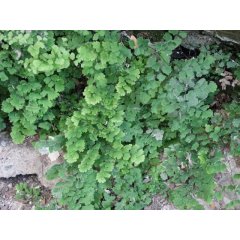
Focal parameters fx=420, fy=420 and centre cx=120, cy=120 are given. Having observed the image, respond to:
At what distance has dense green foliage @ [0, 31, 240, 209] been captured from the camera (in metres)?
3.33

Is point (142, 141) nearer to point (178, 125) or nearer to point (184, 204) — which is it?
point (178, 125)

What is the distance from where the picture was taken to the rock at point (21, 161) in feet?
13.9

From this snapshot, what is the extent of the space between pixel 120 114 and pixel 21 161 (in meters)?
1.30

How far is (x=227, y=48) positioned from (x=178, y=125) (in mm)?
861

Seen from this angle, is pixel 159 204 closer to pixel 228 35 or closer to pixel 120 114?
pixel 120 114

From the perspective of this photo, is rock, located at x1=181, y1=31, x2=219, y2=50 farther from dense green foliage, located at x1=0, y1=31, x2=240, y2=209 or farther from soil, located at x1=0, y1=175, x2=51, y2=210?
soil, located at x1=0, y1=175, x2=51, y2=210

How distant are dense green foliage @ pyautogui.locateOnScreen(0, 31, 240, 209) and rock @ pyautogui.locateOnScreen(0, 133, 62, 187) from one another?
278 millimetres

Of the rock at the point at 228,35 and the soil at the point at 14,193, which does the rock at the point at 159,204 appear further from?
the rock at the point at 228,35

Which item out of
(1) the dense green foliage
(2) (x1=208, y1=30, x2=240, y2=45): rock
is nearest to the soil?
(1) the dense green foliage

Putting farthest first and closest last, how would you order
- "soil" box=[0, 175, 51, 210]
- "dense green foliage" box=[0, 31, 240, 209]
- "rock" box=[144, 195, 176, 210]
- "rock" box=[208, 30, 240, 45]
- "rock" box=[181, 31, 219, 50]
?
"soil" box=[0, 175, 51, 210]
"rock" box=[144, 195, 176, 210]
"rock" box=[181, 31, 219, 50]
"rock" box=[208, 30, 240, 45]
"dense green foliage" box=[0, 31, 240, 209]

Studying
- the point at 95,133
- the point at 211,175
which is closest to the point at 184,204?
the point at 211,175

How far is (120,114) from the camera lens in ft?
11.7

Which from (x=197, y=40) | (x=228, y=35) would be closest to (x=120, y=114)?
(x=197, y=40)

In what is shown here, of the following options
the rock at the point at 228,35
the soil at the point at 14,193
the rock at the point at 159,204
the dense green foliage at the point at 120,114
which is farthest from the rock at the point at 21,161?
the rock at the point at 228,35
